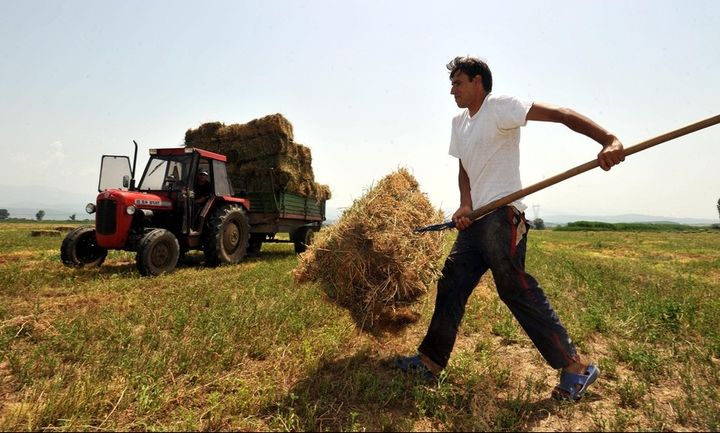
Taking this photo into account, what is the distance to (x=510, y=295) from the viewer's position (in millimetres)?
2744

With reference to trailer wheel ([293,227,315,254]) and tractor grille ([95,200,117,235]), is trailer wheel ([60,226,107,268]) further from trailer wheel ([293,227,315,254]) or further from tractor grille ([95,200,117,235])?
trailer wheel ([293,227,315,254])

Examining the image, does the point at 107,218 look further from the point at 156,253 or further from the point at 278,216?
the point at 278,216

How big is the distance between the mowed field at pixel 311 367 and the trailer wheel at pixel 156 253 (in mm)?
1319

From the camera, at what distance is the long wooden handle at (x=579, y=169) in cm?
244

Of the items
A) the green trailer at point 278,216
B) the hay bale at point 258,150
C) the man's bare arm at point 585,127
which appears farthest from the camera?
the hay bale at point 258,150

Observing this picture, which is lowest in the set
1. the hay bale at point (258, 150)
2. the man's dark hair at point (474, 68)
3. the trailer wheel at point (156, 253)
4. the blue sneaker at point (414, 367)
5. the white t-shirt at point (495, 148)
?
the blue sneaker at point (414, 367)

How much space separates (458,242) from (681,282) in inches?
212

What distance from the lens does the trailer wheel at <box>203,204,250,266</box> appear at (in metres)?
8.10

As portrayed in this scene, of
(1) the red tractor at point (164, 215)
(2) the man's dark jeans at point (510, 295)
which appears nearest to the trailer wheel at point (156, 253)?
(1) the red tractor at point (164, 215)

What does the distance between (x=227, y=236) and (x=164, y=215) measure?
1.28 meters

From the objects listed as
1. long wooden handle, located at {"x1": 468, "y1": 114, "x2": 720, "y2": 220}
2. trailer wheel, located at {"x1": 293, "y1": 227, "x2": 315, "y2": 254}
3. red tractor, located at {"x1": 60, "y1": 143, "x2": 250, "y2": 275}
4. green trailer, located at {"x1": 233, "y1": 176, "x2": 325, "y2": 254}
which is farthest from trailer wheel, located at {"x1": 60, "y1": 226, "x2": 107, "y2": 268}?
long wooden handle, located at {"x1": 468, "y1": 114, "x2": 720, "y2": 220}

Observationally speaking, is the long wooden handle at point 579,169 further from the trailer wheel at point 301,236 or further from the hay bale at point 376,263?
the trailer wheel at point 301,236

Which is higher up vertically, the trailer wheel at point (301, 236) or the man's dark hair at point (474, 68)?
the man's dark hair at point (474, 68)

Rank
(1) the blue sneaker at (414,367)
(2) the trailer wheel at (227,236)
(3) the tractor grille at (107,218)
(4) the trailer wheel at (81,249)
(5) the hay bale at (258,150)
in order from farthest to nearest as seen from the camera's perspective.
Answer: (5) the hay bale at (258,150) < (2) the trailer wheel at (227,236) < (4) the trailer wheel at (81,249) < (3) the tractor grille at (107,218) < (1) the blue sneaker at (414,367)
